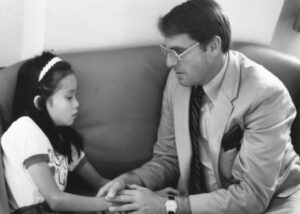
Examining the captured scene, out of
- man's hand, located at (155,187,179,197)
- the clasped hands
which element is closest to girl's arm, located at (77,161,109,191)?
the clasped hands

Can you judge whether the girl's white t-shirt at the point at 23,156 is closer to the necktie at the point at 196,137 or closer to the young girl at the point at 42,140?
the young girl at the point at 42,140

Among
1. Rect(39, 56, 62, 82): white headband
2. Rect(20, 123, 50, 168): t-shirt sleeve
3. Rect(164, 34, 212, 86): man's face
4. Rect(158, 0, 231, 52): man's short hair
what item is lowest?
Rect(20, 123, 50, 168): t-shirt sleeve

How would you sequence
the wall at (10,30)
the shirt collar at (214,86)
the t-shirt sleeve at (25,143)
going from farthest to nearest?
1. the wall at (10,30)
2. the shirt collar at (214,86)
3. the t-shirt sleeve at (25,143)

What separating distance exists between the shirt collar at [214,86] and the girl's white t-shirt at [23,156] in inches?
24.8

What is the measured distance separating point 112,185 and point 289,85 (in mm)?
934

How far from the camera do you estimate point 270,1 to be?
227cm

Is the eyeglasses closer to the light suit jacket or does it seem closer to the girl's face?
the light suit jacket

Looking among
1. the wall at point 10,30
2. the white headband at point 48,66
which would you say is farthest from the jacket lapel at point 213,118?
the wall at point 10,30

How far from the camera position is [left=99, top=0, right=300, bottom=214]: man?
1.70 metres

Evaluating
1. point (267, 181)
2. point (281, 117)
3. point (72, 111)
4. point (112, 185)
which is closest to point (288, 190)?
point (267, 181)

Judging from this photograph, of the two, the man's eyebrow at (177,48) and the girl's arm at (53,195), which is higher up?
the man's eyebrow at (177,48)

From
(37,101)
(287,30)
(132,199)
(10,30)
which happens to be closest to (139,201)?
(132,199)

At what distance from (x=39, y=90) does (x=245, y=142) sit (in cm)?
77

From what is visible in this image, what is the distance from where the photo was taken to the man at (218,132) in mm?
1696
